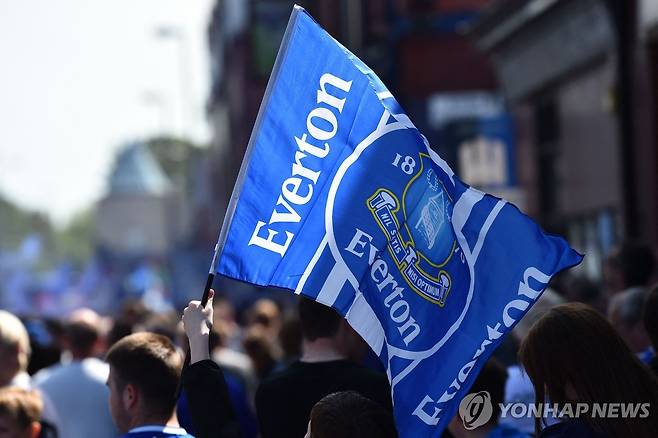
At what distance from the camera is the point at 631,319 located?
7.59m

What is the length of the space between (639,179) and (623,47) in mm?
1440

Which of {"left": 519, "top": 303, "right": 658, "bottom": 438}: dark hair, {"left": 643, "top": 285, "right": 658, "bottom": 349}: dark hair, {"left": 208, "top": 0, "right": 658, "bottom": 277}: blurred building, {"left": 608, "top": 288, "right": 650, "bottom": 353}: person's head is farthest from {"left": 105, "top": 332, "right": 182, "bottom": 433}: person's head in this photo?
{"left": 208, "top": 0, "right": 658, "bottom": 277}: blurred building

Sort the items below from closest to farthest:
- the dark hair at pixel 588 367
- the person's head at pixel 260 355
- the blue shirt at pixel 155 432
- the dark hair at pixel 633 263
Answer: the dark hair at pixel 588 367, the blue shirt at pixel 155 432, the dark hair at pixel 633 263, the person's head at pixel 260 355

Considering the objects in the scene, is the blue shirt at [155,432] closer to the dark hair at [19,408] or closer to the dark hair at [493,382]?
the dark hair at [19,408]

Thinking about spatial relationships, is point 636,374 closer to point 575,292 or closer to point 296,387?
point 296,387

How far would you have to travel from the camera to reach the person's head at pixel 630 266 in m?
9.77

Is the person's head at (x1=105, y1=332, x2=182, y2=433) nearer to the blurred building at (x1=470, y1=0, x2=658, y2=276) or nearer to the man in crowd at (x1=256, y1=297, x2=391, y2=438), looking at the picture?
the man in crowd at (x1=256, y1=297, x2=391, y2=438)

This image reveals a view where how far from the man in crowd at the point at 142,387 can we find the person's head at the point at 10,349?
2225 millimetres

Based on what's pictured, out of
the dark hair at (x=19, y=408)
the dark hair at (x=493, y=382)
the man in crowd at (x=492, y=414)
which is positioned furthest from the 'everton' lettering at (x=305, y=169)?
the dark hair at (x=19, y=408)

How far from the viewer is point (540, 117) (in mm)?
21875

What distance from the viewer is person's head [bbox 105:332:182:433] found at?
19.5 ft

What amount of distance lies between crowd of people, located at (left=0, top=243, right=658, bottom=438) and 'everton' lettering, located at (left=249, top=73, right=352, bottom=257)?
0.30 m

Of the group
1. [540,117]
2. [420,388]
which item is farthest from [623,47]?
[420,388]

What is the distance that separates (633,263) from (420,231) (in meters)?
4.58
